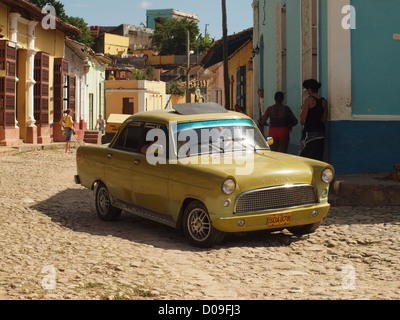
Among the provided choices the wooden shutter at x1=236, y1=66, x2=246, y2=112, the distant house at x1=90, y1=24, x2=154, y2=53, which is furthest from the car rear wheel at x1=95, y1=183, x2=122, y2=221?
the distant house at x1=90, y1=24, x2=154, y2=53

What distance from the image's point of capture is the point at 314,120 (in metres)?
10.1

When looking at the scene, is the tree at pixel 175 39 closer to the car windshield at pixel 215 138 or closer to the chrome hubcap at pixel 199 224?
the car windshield at pixel 215 138

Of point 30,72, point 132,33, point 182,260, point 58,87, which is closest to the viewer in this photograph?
point 182,260

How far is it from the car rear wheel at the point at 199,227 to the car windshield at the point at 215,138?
0.75 metres

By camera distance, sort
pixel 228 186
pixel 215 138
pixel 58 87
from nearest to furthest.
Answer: pixel 228 186 → pixel 215 138 → pixel 58 87

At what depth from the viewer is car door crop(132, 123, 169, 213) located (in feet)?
23.9

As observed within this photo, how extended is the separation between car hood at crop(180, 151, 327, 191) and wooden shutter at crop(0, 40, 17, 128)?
45.4 ft

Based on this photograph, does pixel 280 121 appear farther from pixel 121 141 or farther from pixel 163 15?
pixel 163 15

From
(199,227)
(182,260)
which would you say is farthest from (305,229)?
(182,260)

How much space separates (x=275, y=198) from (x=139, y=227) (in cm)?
218

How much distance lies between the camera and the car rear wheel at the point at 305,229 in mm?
7398

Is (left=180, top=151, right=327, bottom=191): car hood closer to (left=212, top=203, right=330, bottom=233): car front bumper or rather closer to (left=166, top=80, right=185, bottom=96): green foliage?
(left=212, top=203, right=330, bottom=233): car front bumper
